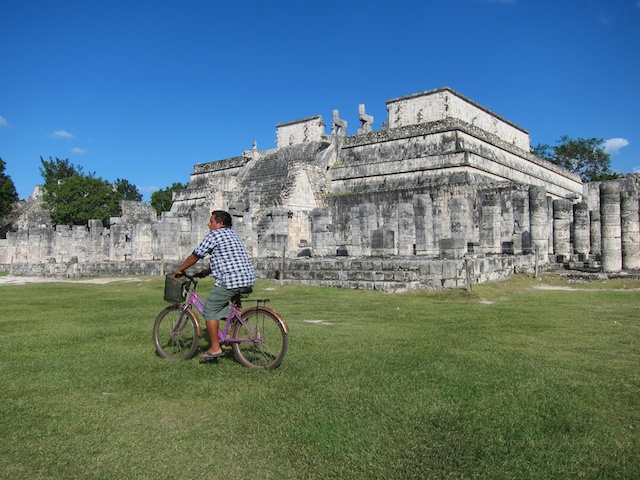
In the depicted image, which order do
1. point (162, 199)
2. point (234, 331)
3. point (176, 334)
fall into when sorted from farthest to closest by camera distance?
point (162, 199) → point (176, 334) → point (234, 331)

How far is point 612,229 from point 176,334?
13.7 metres

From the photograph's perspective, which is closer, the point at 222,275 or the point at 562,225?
the point at 222,275

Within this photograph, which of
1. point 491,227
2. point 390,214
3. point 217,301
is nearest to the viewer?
point 217,301

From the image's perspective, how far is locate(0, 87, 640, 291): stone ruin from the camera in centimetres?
1446

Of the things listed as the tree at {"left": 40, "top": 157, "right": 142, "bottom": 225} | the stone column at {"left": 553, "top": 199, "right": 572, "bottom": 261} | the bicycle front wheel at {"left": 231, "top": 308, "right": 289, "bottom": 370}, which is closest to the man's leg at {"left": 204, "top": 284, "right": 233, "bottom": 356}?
the bicycle front wheel at {"left": 231, "top": 308, "right": 289, "bottom": 370}

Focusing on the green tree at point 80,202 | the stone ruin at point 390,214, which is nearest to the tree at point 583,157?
the stone ruin at point 390,214

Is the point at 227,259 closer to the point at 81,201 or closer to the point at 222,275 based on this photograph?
the point at 222,275

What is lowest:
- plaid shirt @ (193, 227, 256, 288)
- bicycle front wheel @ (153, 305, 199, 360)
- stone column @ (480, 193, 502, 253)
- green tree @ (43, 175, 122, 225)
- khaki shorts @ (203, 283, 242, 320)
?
bicycle front wheel @ (153, 305, 199, 360)

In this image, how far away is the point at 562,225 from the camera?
58.3ft

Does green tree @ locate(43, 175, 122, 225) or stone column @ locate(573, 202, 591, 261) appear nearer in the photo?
stone column @ locate(573, 202, 591, 261)

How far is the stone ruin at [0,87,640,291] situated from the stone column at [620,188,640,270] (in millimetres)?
29

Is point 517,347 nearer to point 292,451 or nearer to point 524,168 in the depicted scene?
point 292,451

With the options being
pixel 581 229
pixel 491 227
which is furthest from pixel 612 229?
pixel 581 229

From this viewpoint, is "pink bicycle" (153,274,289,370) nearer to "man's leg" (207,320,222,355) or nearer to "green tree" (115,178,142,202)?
"man's leg" (207,320,222,355)
